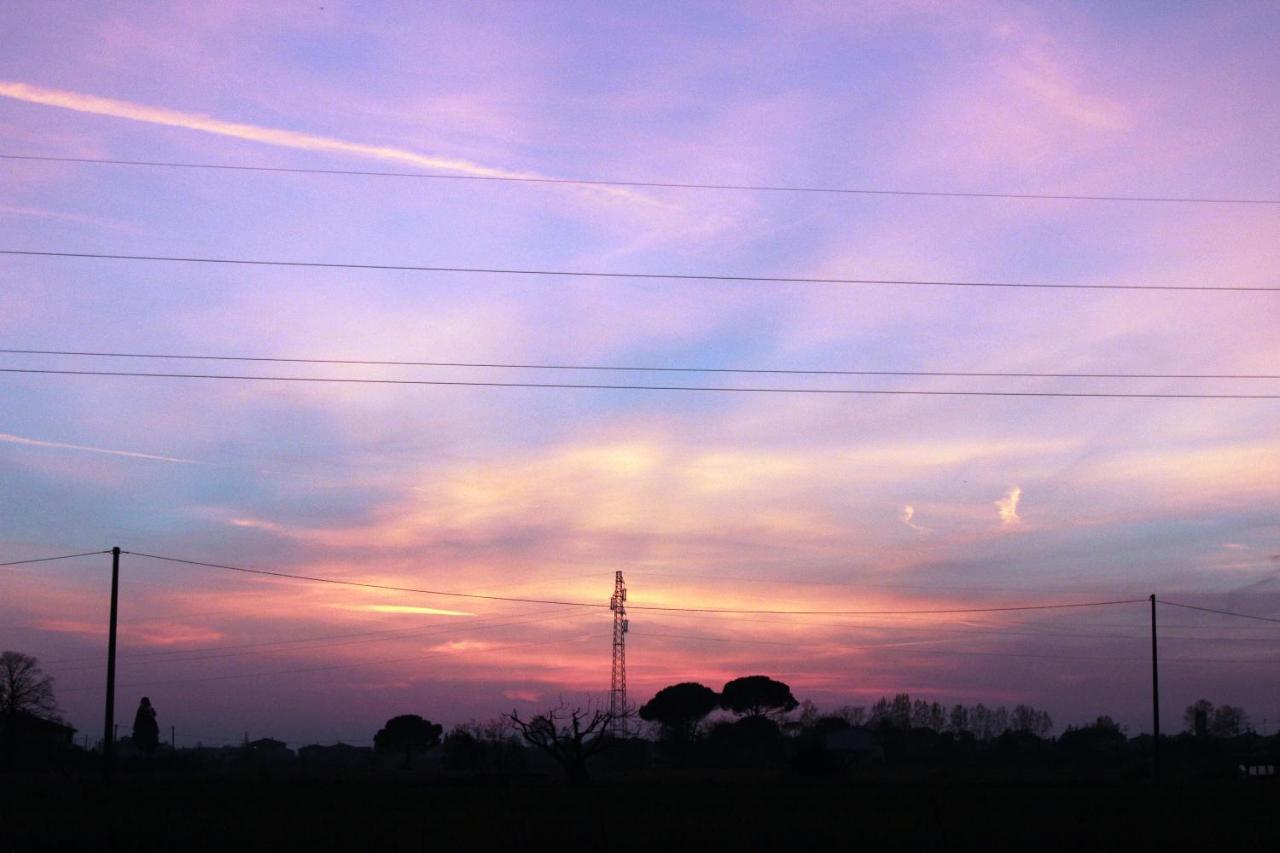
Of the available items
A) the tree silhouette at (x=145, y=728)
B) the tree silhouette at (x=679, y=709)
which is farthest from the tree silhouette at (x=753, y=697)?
the tree silhouette at (x=145, y=728)

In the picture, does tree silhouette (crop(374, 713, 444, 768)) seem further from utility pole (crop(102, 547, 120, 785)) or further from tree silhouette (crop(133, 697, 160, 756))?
utility pole (crop(102, 547, 120, 785))

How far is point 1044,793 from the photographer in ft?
182

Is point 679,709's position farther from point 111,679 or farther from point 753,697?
point 111,679

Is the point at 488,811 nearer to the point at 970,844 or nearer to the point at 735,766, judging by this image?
the point at 970,844

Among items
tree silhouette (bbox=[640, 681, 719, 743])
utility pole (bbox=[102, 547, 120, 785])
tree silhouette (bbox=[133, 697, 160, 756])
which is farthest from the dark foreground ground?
tree silhouette (bbox=[640, 681, 719, 743])

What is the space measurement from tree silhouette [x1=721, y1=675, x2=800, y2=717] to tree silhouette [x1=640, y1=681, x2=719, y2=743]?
Result: 416cm

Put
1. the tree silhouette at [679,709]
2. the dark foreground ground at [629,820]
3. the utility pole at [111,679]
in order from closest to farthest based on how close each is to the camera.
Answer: the dark foreground ground at [629,820] → the utility pole at [111,679] → the tree silhouette at [679,709]

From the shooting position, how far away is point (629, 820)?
37031 millimetres

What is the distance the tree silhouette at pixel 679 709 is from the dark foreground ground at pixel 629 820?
8259 cm

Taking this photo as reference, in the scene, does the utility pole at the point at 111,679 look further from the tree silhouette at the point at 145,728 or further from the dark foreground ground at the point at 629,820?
the tree silhouette at the point at 145,728

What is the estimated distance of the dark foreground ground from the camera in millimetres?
29547

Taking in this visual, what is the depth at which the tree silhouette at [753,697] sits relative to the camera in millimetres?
145375

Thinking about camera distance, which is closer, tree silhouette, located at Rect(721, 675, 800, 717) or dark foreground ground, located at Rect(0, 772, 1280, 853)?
dark foreground ground, located at Rect(0, 772, 1280, 853)

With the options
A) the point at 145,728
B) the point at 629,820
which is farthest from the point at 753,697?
the point at 629,820
